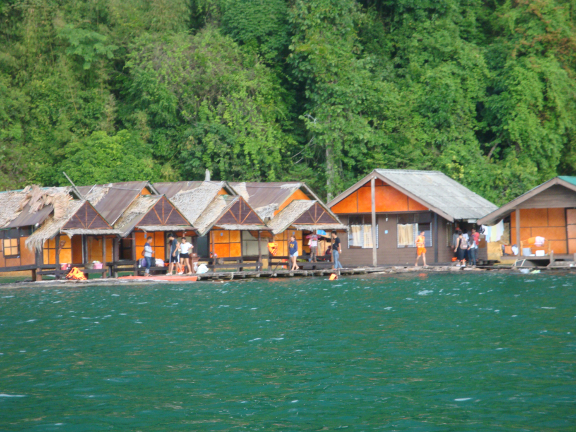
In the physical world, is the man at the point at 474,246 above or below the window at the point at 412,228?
below

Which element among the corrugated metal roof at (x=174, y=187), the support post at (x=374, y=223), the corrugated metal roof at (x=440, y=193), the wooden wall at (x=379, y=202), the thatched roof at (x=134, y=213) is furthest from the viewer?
the wooden wall at (x=379, y=202)

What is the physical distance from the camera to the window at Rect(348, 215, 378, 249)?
134 ft

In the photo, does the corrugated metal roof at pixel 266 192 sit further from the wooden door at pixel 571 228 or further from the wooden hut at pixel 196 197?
the wooden door at pixel 571 228

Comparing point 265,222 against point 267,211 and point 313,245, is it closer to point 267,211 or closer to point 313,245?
point 267,211

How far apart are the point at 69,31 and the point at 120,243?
18873 mm

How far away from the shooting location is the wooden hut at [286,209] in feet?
121

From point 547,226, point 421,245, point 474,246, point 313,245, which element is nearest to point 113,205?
point 313,245

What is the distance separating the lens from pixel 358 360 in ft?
47.3

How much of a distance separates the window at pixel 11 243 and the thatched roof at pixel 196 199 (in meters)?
7.35

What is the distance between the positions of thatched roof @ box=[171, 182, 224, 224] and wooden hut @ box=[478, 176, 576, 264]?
12715 millimetres

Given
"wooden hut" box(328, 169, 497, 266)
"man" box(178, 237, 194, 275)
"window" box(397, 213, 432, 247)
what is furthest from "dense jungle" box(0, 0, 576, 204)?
"man" box(178, 237, 194, 275)

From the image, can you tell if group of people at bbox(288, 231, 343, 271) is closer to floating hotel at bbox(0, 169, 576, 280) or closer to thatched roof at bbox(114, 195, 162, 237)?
floating hotel at bbox(0, 169, 576, 280)

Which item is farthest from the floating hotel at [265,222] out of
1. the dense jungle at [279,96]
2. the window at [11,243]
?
the dense jungle at [279,96]

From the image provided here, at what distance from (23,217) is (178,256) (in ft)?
22.6
